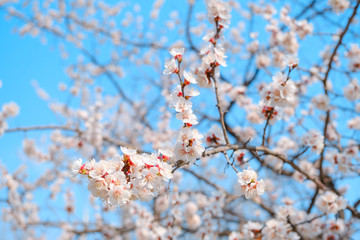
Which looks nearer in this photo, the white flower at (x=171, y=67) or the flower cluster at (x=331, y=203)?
the white flower at (x=171, y=67)

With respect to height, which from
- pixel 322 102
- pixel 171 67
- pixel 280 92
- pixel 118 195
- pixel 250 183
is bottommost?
pixel 118 195

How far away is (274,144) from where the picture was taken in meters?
5.29

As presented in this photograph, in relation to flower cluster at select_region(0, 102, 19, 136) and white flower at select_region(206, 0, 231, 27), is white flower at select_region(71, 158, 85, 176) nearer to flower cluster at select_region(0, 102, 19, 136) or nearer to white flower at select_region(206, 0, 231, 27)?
white flower at select_region(206, 0, 231, 27)

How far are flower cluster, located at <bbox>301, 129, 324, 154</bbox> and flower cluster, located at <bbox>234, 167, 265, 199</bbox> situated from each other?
1305mm

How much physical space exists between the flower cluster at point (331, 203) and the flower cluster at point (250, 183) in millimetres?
1472

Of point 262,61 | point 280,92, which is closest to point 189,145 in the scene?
point 280,92

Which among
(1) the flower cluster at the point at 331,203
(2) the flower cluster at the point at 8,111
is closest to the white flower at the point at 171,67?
(1) the flower cluster at the point at 331,203

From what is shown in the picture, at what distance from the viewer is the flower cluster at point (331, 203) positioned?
262 cm

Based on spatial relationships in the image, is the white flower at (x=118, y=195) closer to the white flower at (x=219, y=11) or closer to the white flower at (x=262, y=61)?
the white flower at (x=219, y=11)

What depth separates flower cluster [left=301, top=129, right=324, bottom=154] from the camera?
8.71 feet

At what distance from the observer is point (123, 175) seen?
4.37 feet

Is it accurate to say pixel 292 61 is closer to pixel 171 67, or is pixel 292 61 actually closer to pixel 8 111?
pixel 171 67

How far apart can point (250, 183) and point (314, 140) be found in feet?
4.57

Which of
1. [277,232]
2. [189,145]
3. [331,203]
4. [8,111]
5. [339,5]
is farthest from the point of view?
[8,111]
